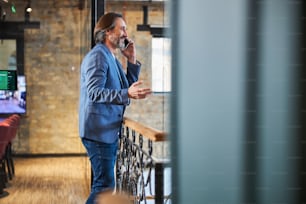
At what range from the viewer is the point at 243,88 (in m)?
0.71

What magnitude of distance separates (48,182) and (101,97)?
93.1 inches

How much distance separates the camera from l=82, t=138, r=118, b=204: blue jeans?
1.83 metres

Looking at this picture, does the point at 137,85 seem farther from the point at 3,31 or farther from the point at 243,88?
the point at 3,31

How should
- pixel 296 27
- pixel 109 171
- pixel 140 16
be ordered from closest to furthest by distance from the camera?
1. pixel 296 27
2. pixel 109 171
3. pixel 140 16

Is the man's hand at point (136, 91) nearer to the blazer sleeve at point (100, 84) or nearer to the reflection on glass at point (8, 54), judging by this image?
the blazer sleeve at point (100, 84)

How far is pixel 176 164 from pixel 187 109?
94 millimetres

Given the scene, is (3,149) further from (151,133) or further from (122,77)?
(151,133)

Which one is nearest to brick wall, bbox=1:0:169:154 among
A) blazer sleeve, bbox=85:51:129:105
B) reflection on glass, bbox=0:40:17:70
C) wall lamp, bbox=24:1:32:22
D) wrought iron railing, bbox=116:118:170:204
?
wall lamp, bbox=24:1:32:22

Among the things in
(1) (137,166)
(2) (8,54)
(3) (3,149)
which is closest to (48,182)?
(3) (3,149)

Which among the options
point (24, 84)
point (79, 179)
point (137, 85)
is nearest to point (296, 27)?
point (137, 85)

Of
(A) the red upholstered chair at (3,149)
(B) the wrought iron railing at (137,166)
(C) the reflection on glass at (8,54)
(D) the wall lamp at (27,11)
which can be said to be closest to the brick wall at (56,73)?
(D) the wall lamp at (27,11)

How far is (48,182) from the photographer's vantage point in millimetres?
3824

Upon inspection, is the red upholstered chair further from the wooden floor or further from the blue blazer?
the blue blazer

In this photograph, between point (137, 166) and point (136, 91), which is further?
point (137, 166)
